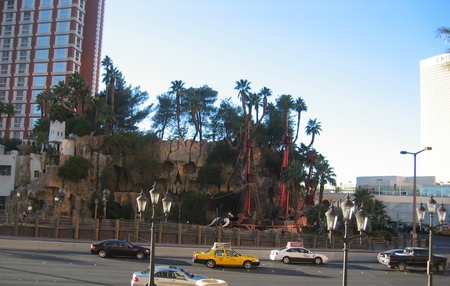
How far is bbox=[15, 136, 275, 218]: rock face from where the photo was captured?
6525 centimetres

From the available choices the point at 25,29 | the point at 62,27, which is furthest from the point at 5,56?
the point at 62,27

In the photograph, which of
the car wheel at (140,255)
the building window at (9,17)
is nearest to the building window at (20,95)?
the building window at (9,17)

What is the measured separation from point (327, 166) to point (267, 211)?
14413 mm

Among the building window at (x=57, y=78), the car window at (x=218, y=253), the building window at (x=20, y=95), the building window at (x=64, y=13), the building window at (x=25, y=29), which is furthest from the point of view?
the building window at (x=25, y=29)

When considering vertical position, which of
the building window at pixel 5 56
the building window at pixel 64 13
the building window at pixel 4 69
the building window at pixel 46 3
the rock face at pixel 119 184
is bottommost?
the rock face at pixel 119 184

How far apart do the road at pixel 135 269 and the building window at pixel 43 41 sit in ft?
226

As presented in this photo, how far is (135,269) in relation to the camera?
2694 cm

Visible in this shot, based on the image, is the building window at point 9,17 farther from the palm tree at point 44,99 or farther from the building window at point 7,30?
the palm tree at point 44,99

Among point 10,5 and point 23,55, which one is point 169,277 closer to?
point 23,55

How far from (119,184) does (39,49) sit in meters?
40.0

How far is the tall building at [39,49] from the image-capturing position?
304ft

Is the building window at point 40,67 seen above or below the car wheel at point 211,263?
above

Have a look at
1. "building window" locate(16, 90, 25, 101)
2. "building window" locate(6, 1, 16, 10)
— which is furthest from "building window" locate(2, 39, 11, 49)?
"building window" locate(16, 90, 25, 101)

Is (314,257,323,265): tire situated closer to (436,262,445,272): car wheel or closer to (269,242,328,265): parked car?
(269,242,328,265): parked car
